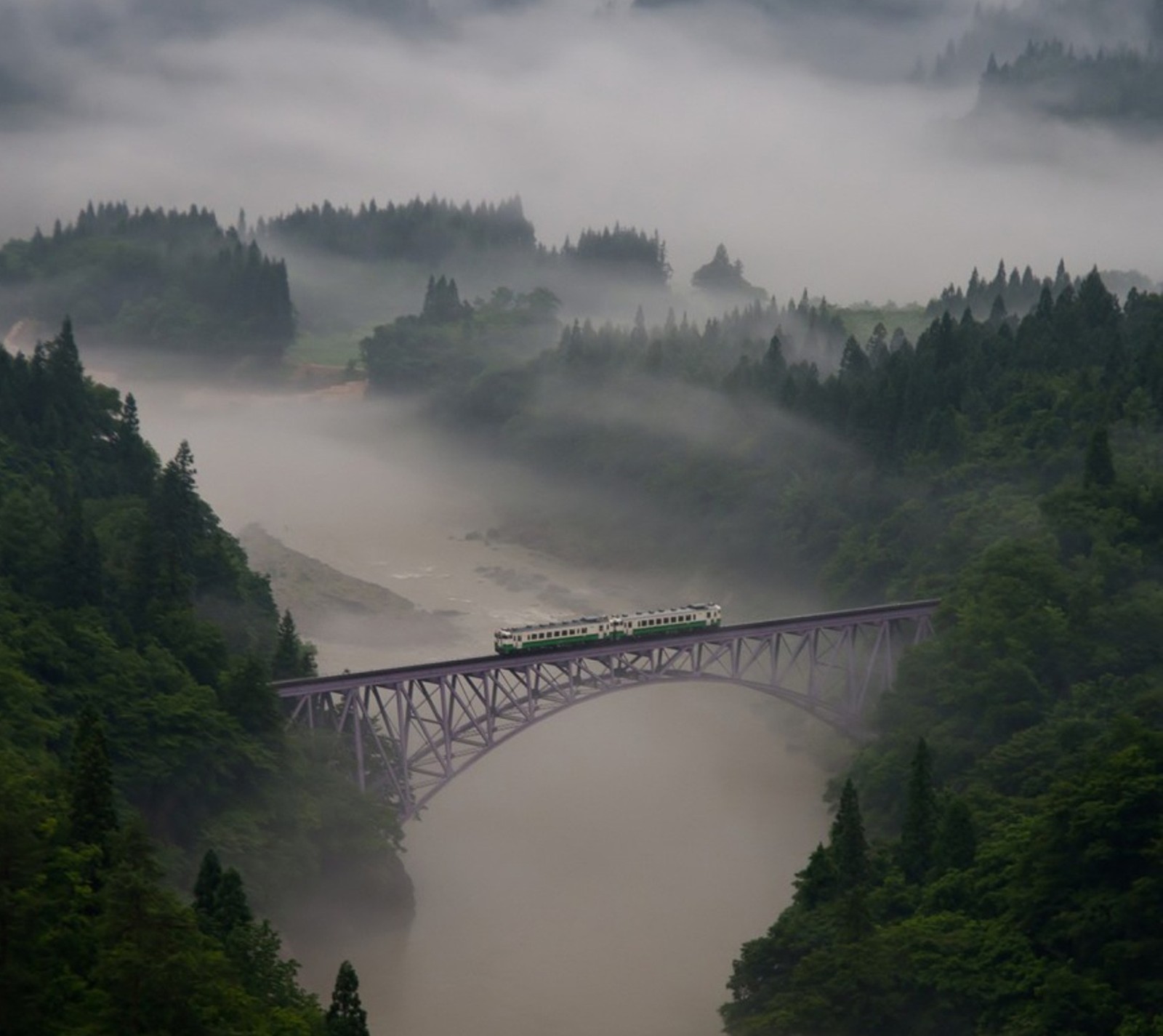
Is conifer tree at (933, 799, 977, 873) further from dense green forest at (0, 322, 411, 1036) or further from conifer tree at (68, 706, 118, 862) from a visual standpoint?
conifer tree at (68, 706, 118, 862)

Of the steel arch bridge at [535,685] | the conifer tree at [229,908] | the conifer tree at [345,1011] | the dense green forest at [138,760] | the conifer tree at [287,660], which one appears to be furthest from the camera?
the conifer tree at [287,660]

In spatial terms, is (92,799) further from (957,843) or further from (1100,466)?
(1100,466)

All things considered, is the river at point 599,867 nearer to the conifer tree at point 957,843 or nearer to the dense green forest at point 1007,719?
the dense green forest at point 1007,719

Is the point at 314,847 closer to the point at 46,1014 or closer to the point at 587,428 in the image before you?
the point at 46,1014

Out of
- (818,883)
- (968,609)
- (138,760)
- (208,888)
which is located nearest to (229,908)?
(208,888)

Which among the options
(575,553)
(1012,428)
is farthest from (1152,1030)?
(575,553)

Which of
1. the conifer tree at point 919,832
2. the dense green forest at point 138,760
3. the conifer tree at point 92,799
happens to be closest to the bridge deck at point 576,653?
the dense green forest at point 138,760
